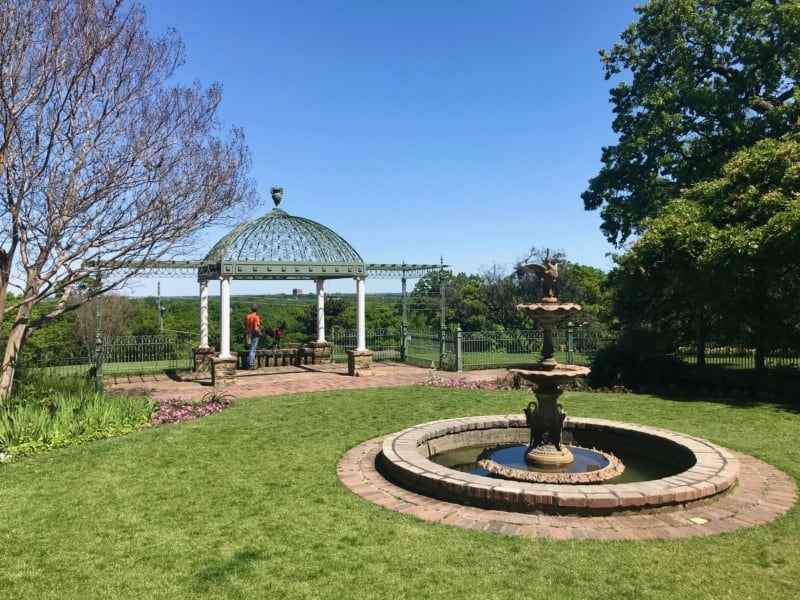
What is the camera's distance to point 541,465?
6.89 meters

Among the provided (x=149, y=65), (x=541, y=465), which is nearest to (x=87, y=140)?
(x=149, y=65)

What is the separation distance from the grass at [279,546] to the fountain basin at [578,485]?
60cm

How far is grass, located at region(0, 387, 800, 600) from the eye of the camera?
3.81m

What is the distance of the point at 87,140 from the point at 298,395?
6.72m

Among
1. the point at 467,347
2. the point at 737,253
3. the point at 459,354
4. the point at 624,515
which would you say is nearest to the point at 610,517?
the point at 624,515

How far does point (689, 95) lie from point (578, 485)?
A: 1646 cm

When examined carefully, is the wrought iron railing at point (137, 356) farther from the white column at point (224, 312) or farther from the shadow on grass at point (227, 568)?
the shadow on grass at point (227, 568)

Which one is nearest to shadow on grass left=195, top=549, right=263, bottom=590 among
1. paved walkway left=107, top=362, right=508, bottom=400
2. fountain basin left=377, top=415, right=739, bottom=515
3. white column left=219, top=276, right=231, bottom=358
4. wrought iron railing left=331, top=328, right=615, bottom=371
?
fountain basin left=377, top=415, right=739, bottom=515

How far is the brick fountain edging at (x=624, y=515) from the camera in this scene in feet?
15.5

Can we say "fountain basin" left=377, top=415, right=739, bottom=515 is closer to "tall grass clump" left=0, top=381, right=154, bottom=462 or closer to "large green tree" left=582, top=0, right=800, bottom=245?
"tall grass clump" left=0, top=381, right=154, bottom=462

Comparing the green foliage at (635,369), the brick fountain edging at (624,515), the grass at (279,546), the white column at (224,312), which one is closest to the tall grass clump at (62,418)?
the grass at (279,546)

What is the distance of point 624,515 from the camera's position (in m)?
5.06

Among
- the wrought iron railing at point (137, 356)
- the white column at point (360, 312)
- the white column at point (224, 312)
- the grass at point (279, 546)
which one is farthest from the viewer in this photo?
the white column at point (360, 312)

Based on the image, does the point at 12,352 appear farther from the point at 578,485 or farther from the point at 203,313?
the point at 578,485
